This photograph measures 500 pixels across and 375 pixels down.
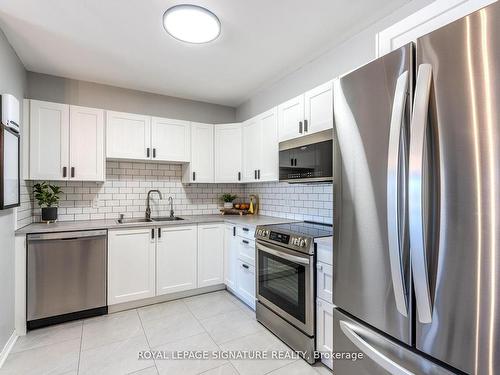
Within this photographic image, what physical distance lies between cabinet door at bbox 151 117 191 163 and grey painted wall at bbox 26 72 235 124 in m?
0.33

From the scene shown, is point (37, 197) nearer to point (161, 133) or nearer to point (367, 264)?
point (161, 133)

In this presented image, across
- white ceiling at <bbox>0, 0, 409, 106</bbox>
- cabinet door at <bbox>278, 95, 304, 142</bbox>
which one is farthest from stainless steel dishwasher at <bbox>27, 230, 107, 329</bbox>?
cabinet door at <bbox>278, 95, 304, 142</bbox>

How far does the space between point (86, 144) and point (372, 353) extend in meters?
3.21

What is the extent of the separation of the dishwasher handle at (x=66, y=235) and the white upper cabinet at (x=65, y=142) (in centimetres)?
64

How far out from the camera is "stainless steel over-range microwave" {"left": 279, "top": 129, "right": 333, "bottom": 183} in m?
2.18

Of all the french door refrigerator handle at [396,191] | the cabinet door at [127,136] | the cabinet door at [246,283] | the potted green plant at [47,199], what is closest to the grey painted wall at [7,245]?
the potted green plant at [47,199]

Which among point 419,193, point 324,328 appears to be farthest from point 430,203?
point 324,328

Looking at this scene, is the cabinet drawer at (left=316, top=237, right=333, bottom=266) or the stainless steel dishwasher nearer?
the cabinet drawer at (left=316, top=237, right=333, bottom=266)

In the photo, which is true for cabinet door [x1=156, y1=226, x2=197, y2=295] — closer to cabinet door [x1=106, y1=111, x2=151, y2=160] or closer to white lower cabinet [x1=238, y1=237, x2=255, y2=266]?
white lower cabinet [x1=238, y1=237, x2=255, y2=266]

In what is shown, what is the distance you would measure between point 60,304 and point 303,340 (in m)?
2.29

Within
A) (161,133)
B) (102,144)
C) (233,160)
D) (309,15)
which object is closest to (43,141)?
(102,144)

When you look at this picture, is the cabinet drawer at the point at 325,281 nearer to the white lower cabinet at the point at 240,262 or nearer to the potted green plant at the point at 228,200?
the white lower cabinet at the point at 240,262

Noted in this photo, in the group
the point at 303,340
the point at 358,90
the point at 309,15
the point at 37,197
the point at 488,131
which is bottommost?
the point at 303,340

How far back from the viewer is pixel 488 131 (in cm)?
82
